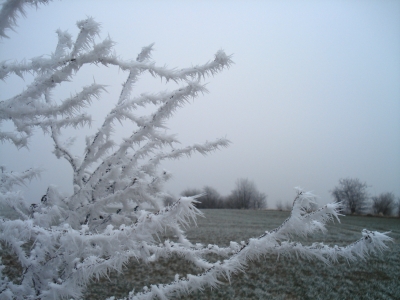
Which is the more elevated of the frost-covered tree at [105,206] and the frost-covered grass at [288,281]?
the frost-covered tree at [105,206]

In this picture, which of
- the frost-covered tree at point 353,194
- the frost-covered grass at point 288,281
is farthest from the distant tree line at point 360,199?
the frost-covered grass at point 288,281

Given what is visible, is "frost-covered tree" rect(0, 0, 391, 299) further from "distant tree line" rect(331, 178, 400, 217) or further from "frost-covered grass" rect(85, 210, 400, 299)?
"distant tree line" rect(331, 178, 400, 217)

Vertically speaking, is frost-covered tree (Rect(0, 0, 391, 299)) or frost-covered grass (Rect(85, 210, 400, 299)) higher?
frost-covered tree (Rect(0, 0, 391, 299))

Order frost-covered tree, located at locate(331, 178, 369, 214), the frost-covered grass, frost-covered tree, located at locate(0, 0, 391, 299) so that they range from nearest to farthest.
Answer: frost-covered tree, located at locate(0, 0, 391, 299) < the frost-covered grass < frost-covered tree, located at locate(331, 178, 369, 214)

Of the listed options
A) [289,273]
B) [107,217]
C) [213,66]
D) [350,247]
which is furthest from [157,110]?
[289,273]

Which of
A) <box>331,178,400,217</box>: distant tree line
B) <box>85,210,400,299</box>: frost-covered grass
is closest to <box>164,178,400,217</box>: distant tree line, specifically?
<box>331,178,400,217</box>: distant tree line

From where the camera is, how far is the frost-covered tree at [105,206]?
2.98 ft

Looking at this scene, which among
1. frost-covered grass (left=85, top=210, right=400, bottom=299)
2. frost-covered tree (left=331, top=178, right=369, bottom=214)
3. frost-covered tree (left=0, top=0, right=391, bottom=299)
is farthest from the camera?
frost-covered tree (left=331, top=178, right=369, bottom=214)

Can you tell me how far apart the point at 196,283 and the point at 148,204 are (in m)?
0.82

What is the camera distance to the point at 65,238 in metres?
0.86

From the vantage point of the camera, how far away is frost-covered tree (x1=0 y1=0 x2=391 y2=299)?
0.91 meters

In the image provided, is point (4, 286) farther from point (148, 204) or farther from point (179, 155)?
point (179, 155)

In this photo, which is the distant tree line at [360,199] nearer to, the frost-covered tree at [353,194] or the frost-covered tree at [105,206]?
the frost-covered tree at [353,194]

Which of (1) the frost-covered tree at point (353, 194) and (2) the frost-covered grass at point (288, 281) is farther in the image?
(1) the frost-covered tree at point (353, 194)
